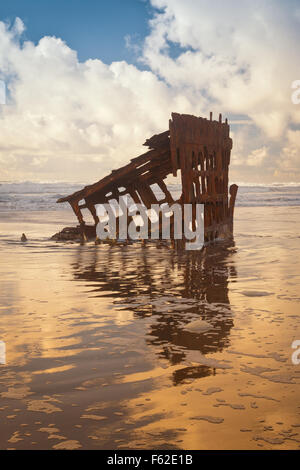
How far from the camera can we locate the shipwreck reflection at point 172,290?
505 cm

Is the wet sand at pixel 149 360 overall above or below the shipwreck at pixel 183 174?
below

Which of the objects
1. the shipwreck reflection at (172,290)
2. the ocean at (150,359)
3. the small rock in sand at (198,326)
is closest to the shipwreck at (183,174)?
the shipwreck reflection at (172,290)

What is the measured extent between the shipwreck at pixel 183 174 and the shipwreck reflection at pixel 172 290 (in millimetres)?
1647

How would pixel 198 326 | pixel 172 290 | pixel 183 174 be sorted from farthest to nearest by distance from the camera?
pixel 183 174 → pixel 172 290 → pixel 198 326

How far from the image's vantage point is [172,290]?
7.86m

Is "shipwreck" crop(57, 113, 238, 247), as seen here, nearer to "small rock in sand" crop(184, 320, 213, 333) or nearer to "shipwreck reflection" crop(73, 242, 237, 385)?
"shipwreck reflection" crop(73, 242, 237, 385)

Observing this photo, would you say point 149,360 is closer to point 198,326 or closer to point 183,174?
point 198,326

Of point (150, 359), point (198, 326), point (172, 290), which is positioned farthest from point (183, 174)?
point (150, 359)

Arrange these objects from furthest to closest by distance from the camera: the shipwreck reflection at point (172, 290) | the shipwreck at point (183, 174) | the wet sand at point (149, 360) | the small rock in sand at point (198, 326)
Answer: the shipwreck at point (183, 174), the small rock in sand at point (198, 326), the shipwreck reflection at point (172, 290), the wet sand at point (149, 360)

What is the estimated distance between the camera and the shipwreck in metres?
12.5

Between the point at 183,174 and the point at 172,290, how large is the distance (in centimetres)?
510

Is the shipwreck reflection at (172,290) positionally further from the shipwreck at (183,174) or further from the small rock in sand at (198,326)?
the shipwreck at (183,174)

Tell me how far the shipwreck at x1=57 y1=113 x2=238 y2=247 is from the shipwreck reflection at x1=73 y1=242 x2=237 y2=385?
165 cm

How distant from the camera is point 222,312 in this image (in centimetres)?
639
